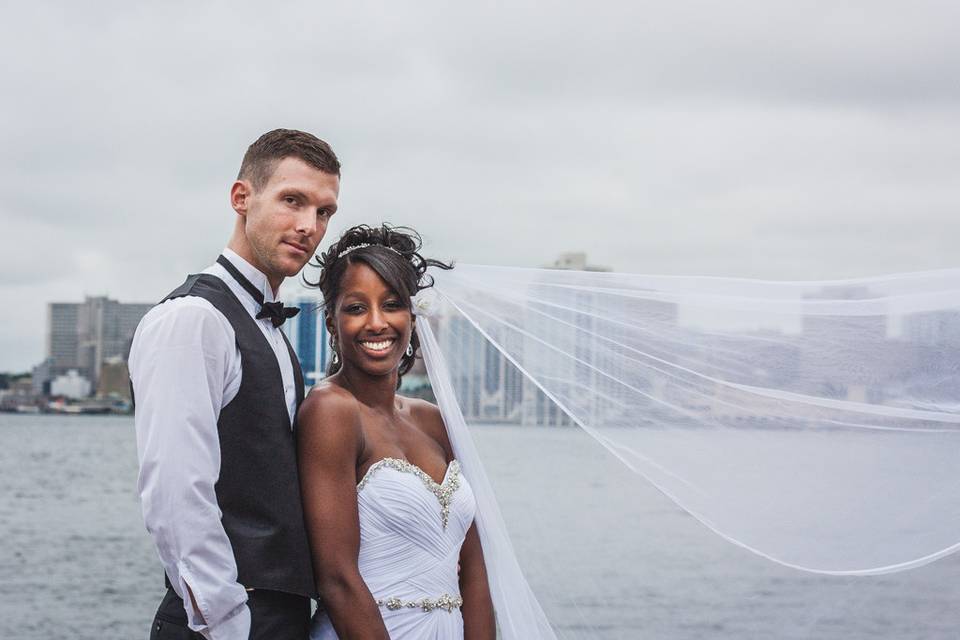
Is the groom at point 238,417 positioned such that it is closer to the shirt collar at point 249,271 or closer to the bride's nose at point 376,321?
the shirt collar at point 249,271

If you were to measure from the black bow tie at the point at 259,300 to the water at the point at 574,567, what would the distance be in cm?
105

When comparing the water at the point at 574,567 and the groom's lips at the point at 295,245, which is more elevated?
the groom's lips at the point at 295,245

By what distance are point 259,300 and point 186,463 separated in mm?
634

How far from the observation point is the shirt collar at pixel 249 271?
3.19 meters

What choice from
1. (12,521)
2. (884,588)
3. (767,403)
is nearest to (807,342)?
(767,403)

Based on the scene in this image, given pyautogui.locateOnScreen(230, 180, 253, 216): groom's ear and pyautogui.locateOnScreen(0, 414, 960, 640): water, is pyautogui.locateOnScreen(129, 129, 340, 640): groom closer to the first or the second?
pyautogui.locateOnScreen(230, 180, 253, 216): groom's ear

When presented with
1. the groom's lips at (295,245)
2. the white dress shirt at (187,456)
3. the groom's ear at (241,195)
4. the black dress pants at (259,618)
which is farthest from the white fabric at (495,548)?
the white dress shirt at (187,456)

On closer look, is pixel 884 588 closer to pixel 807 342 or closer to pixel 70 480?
pixel 807 342

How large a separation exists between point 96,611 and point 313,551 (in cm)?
1696

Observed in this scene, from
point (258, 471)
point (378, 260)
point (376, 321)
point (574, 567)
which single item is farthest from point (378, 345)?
point (574, 567)

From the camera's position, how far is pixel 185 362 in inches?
109

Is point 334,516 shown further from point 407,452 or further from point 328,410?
point 407,452

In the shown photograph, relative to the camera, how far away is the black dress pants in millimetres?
2928

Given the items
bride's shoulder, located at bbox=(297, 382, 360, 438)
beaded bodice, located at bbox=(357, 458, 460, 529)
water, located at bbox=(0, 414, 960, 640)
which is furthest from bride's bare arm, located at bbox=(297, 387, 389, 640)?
water, located at bbox=(0, 414, 960, 640)
